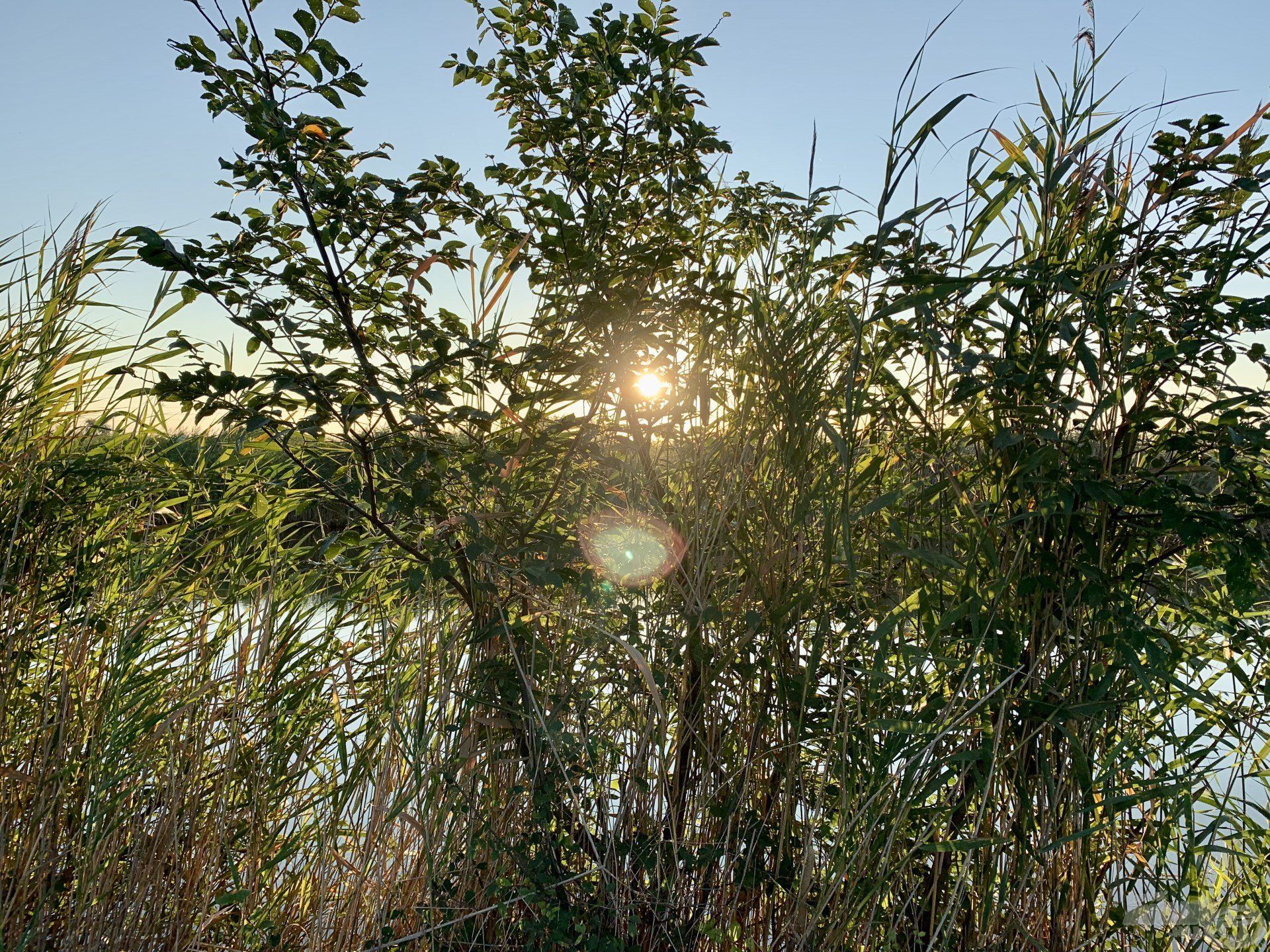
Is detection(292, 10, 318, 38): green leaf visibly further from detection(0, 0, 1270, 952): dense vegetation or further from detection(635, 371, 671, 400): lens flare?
detection(635, 371, 671, 400): lens flare

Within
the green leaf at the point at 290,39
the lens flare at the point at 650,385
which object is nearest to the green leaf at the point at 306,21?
the green leaf at the point at 290,39

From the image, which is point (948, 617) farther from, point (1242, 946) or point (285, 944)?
point (285, 944)

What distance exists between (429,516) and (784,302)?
28.8 inches

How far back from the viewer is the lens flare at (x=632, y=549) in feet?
5.08

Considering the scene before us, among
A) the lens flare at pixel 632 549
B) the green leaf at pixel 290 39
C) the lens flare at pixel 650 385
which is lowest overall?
the lens flare at pixel 632 549

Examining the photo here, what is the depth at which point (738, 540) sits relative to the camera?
1575 millimetres

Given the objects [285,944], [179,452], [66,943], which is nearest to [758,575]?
[285,944]

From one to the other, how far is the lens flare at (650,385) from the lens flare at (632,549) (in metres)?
0.21

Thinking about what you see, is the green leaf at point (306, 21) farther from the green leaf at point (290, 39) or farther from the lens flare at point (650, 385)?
the lens flare at point (650, 385)

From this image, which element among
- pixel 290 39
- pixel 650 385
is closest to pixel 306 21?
pixel 290 39

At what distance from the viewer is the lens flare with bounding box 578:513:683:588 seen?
1.55 metres

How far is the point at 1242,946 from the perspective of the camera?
1548 millimetres

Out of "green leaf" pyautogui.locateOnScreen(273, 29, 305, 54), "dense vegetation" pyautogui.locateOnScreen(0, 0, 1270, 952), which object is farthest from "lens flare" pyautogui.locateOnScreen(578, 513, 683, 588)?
"green leaf" pyautogui.locateOnScreen(273, 29, 305, 54)

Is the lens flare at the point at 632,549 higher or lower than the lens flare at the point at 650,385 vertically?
lower
